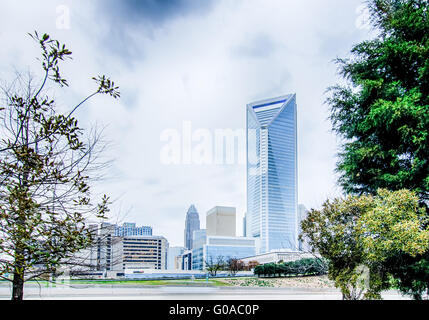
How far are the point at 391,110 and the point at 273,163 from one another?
18.9 ft

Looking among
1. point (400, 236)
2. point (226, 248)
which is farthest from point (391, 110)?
point (226, 248)

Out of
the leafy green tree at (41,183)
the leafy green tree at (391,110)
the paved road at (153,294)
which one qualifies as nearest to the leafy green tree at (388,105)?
the leafy green tree at (391,110)

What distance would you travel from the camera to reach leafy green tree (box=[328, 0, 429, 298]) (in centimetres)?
473

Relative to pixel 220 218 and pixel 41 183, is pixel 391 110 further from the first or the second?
pixel 220 218

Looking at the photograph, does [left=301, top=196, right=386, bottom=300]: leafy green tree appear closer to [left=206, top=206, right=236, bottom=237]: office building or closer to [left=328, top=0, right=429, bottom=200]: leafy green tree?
[left=328, top=0, right=429, bottom=200]: leafy green tree

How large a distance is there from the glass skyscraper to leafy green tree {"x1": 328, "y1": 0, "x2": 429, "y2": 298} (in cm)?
148

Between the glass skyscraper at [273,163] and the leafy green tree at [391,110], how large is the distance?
4.84 ft

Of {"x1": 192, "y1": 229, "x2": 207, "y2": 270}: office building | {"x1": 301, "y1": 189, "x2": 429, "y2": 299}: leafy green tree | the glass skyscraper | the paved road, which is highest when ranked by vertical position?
the glass skyscraper

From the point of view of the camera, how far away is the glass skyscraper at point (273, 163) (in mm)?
8641

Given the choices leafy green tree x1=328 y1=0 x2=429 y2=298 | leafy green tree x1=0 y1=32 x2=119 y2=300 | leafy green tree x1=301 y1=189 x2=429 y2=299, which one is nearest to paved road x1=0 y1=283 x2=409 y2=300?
leafy green tree x1=0 y1=32 x2=119 y2=300

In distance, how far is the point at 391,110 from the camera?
476 centimetres

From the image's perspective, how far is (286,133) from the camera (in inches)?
385

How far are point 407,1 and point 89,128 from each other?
514 centimetres

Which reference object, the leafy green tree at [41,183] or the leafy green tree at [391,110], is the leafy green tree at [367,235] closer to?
the leafy green tree at [391,110]
